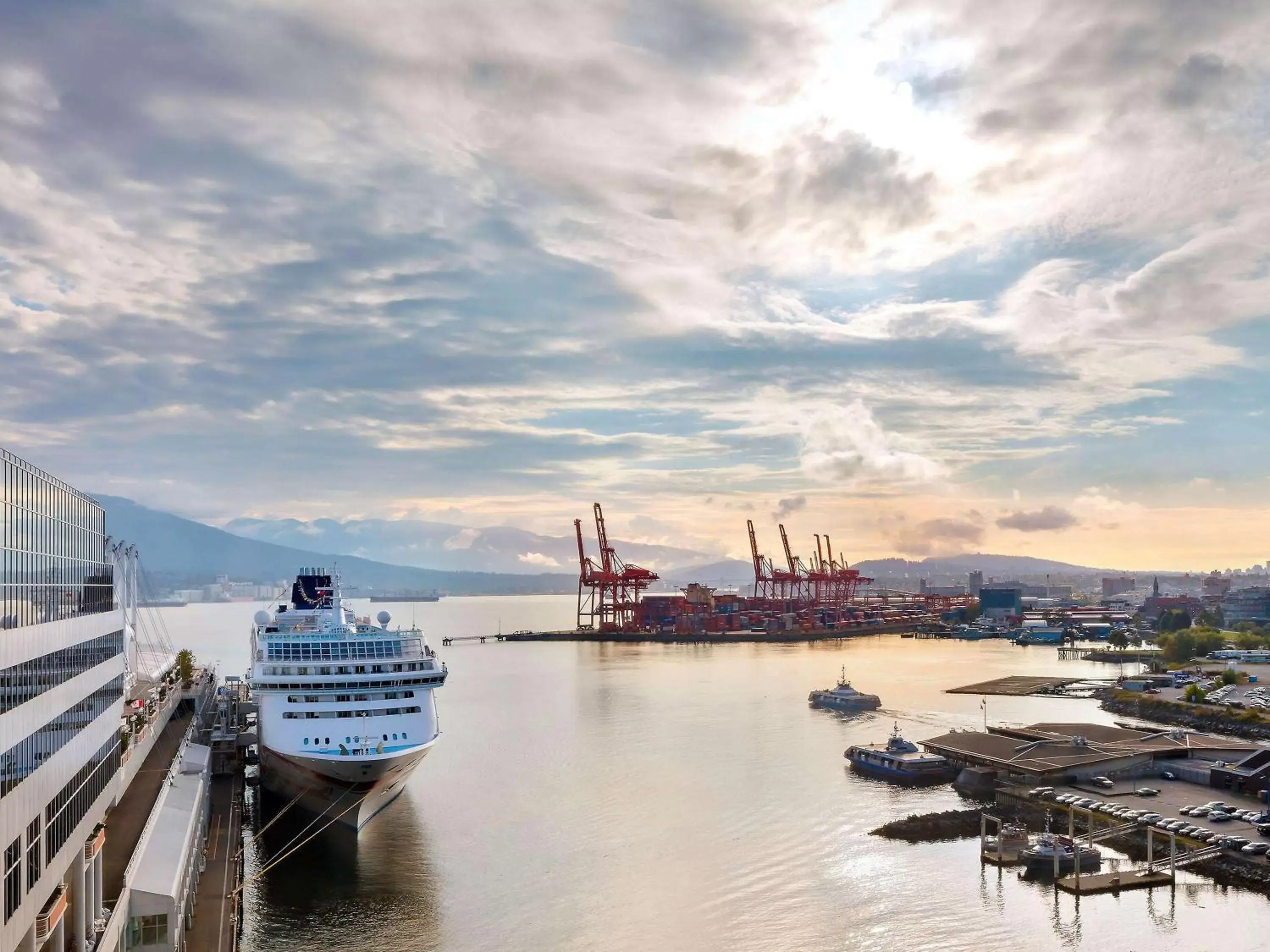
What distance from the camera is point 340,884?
19359mm

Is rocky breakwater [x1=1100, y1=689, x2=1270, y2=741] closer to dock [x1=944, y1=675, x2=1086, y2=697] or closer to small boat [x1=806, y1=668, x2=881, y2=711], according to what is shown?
dock [x1=944, y1=675, x2=1086, y2=697]

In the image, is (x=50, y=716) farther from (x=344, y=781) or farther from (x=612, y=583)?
(x=612, y=583)

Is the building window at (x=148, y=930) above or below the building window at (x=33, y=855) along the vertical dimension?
below

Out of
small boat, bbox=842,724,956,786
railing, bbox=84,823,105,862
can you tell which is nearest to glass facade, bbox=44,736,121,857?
railing, bbox=84,823,105,862

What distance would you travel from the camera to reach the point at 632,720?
40188 millimetres

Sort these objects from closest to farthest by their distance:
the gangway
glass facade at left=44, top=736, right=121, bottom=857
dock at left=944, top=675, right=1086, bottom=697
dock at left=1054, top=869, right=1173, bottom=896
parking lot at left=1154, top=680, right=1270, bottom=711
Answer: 1. glass facade at left=44, top=736, right=121, bottom=857
2. dock at left=1054, top=869, right=1173, bottom=896
3. the gangway
4. parking lot at left=1154, top=680, right=1270, bottom=711
5. dock at left=944, top=675, right=1086, bottom=697

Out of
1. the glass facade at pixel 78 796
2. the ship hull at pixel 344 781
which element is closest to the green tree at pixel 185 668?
the ship hull at pixel 344 781

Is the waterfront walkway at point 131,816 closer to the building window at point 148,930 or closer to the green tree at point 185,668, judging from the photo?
the building window at point 148,930

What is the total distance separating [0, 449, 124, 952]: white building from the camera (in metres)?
9.29

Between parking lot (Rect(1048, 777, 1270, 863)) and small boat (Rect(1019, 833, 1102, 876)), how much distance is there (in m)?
2.09

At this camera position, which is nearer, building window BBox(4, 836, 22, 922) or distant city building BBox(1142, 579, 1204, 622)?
building window BBox(4, 836, 22, 922)

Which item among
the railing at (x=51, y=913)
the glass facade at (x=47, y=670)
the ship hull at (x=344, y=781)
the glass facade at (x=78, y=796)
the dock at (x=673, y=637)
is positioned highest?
the glass facade at (x=47, y=670)

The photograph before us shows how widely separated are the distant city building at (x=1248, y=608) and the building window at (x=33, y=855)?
90.8m

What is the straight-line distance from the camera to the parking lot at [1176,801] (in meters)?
21.9
